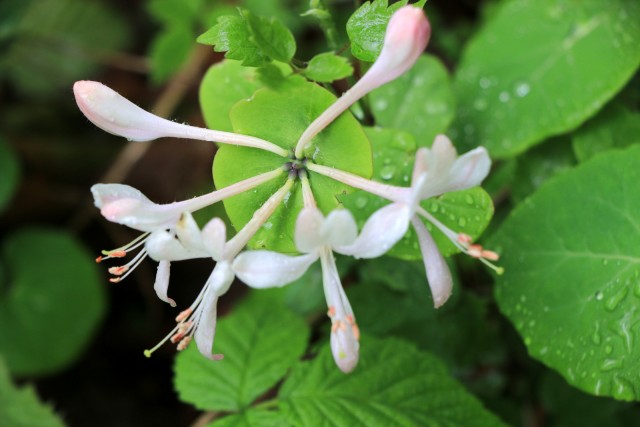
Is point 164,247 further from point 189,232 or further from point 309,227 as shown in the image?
point 309,227

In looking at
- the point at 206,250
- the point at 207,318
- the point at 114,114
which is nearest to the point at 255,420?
the point at 207,318

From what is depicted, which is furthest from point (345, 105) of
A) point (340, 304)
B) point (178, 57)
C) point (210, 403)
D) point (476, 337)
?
point (178, 57)

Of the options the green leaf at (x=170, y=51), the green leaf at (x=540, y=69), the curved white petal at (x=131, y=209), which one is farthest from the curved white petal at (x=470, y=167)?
the green leaf at (x=170, y=51)

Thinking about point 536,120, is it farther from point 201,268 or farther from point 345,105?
point 201,268

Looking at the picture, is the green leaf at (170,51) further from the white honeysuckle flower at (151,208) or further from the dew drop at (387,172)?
the white honeysuckle flower at (151,208)

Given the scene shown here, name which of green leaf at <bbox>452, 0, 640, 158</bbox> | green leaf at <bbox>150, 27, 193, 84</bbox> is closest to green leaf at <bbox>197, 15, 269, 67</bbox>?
green leaf at <bbox>452, 0, 640, 158</bbox>
